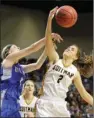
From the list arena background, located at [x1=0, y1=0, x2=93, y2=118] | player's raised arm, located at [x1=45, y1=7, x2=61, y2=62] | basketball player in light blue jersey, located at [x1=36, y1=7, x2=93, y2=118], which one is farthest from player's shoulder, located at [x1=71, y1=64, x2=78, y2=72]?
arena background, located at [x1=0, y1=0, x2=93, y2=118]

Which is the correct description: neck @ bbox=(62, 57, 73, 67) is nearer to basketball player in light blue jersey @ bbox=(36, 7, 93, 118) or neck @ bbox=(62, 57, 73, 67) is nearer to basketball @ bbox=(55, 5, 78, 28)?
basketball player in light blue jersey @ bbox=(36, 7, 93, 118)

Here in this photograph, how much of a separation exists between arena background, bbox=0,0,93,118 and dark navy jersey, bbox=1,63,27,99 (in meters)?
5.25

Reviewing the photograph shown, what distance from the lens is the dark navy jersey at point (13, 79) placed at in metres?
4.20

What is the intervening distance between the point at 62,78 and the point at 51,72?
0.13 m

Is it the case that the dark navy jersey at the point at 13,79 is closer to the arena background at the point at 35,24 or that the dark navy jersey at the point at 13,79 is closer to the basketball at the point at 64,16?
the basketball at the point at 64,16

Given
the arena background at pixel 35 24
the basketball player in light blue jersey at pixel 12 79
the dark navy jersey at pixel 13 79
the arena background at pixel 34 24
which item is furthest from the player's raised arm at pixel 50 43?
the arena background at pixel 34 24

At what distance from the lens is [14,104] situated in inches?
167

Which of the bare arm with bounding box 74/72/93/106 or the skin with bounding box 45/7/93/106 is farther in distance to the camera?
the bare arm with bounding box 74/72/93/106

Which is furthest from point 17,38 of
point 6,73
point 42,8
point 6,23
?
point 6,73

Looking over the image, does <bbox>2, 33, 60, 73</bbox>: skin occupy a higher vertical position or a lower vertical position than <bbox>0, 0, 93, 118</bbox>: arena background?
lower

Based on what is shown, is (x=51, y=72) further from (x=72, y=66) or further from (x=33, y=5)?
(x=33, y=5)

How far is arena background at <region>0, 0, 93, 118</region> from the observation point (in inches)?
404

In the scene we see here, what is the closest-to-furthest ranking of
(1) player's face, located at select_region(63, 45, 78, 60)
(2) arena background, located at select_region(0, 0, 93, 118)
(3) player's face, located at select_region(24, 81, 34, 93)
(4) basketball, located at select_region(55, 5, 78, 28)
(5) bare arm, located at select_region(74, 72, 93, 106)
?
(4) basketball, located at select_region(55, 5, 78, 28) < (1) player's face, located at select_region(63, 45, 78, 60) < (5) bare arm, located at select_region(74, 72, 93, 106) < (3) player's face, located at select_region(24, 81, 34, 93) < (2) arena background, located at select_region(0, 0, 93, 118)

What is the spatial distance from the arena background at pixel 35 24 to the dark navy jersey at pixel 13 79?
5.25 m
